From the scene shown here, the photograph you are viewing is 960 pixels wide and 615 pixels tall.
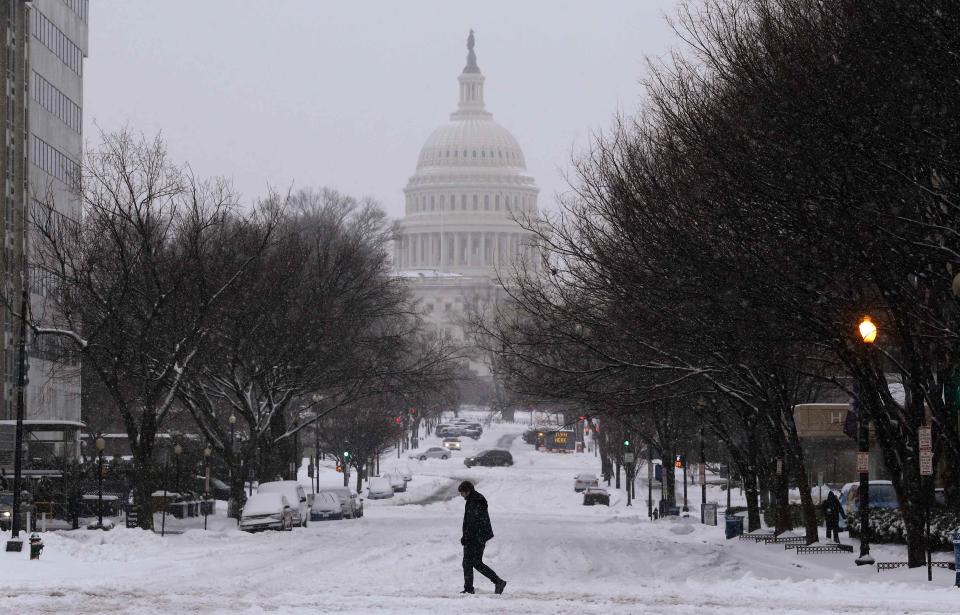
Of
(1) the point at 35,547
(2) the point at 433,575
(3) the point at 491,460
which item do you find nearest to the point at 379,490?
(3) the point at 491,460

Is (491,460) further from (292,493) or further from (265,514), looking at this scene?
(265,514)

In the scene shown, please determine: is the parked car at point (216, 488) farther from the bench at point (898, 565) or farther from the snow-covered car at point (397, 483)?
the bench at point (898, 565)

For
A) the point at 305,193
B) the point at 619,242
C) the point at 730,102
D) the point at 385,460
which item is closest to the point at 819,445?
the point at 619,242

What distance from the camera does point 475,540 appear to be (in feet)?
75.6

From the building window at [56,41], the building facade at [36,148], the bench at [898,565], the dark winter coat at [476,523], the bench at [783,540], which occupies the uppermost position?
the building window at [56,41]

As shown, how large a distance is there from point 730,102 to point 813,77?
3.08 m

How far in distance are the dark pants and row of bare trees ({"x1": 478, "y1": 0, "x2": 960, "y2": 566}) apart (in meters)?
6.67

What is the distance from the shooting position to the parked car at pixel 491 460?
390ft

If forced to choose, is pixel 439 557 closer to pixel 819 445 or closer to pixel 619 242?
pixel 619 242

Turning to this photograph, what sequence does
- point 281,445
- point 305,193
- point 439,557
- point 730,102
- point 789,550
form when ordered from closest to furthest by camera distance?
point 730,102 → point 439,557 → point 789,550 → point 281,445 → point 305,193

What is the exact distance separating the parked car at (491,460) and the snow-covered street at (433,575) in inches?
2793

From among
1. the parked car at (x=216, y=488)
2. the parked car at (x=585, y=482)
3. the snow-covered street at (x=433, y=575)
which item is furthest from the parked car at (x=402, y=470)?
the snow-covered street at (x=433, y=575)

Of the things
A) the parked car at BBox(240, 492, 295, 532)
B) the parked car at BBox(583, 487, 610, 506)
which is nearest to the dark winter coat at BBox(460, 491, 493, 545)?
the parked car at BBox(240, 492, 295, 532)

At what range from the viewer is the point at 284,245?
54031 millimetres
